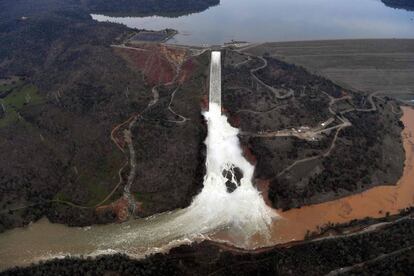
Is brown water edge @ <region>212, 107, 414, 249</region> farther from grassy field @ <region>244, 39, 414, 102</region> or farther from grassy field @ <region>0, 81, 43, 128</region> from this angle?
grassy field @ <region>0, 81, 43, 128</region>

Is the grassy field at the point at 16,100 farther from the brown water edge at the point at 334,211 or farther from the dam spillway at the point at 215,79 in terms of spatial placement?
the brown water edge at the point at 334,211

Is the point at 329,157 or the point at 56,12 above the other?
the point at 56,12

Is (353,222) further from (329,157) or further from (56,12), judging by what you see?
(56,12)

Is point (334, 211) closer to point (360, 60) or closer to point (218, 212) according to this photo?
point (218, 212)

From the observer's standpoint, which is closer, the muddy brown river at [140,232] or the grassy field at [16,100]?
the muddy brown river at [140,232]

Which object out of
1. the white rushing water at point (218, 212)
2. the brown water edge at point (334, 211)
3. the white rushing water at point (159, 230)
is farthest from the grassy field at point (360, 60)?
the white rushing water at point (159, 230)

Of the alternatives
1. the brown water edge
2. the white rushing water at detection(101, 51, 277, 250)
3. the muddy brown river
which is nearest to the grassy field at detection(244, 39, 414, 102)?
the brown water edge

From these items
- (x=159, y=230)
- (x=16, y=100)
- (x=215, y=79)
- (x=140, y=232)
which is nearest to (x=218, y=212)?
(x=159, y=230)

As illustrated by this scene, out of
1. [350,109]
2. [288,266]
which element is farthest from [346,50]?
[288,266]
